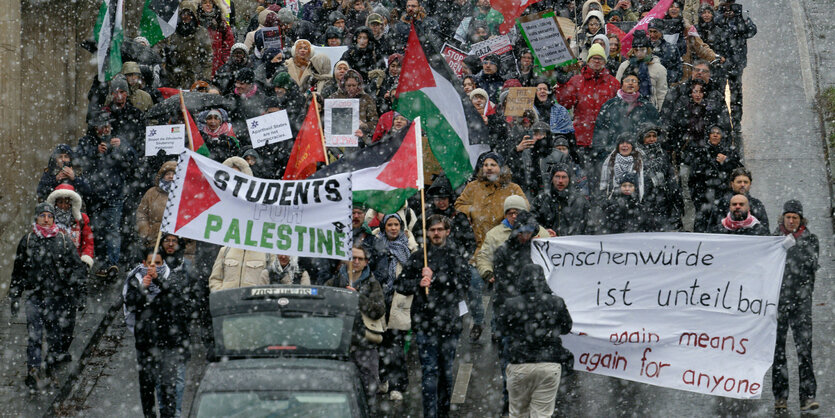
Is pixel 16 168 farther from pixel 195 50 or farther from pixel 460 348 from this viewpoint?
pixel 460 348

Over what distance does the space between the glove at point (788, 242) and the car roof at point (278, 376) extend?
4.43m

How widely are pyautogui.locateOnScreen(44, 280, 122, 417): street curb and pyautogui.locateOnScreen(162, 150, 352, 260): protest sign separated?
2808 millimetres

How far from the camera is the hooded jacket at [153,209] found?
14.8 m

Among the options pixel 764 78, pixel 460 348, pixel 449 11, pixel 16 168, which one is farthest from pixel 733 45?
pixel 16 168

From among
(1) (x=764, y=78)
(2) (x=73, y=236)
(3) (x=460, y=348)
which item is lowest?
(3) (x=460, y=348)

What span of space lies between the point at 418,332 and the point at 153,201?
4.49 meters

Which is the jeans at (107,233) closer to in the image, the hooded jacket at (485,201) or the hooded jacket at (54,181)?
the hooded jacket at (54,181)

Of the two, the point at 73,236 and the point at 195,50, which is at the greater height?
the point at 195,50

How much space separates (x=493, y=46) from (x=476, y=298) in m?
6.39

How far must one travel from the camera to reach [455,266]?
1211 cm

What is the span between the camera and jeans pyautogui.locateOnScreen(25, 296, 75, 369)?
44.1ft

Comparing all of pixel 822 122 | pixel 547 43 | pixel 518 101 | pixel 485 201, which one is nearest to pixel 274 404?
pixel 485 201

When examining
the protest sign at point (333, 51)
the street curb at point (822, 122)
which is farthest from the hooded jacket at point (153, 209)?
the street curb at point (822, 122)

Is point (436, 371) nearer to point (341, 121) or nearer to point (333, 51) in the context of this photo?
point (341, 121)
